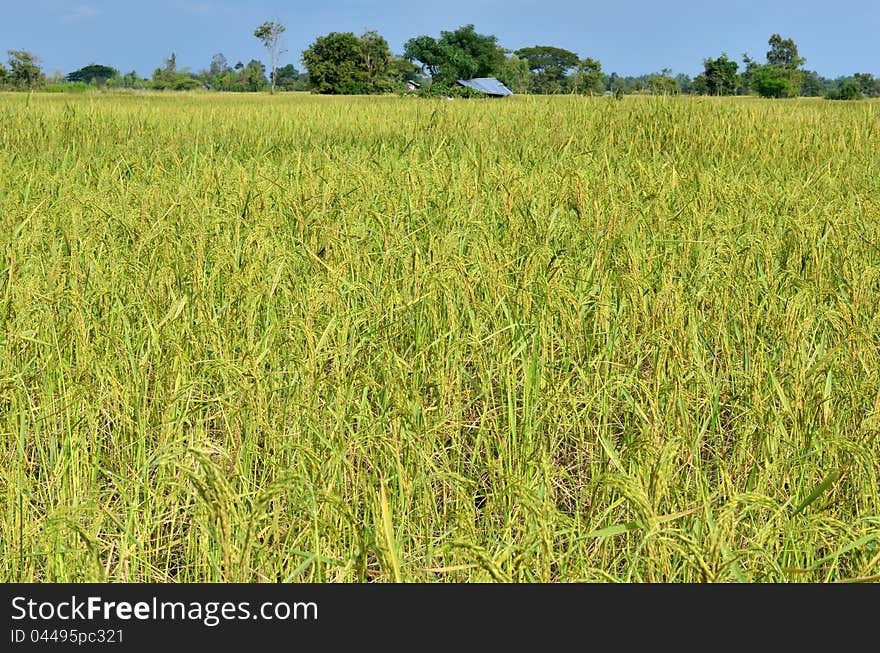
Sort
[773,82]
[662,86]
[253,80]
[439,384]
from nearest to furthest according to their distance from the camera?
[439,384] → [662,86] → [773,82] → [253,80]

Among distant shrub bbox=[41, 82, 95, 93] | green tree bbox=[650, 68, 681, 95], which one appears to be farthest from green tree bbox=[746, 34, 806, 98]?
green tree bbox=[650, 68, 681, 95]

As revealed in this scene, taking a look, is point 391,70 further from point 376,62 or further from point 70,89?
point 70,89

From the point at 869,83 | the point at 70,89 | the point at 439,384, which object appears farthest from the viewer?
the point at 869,83

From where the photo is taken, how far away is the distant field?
4.59ft

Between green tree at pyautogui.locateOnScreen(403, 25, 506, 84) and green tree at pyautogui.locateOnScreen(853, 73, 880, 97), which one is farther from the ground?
green tree at pyautogui.locateOnScreen(853, 73, 880, 97)

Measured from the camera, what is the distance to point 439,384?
182 cm

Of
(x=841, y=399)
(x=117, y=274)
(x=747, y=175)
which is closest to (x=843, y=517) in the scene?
(x=841, y=399)

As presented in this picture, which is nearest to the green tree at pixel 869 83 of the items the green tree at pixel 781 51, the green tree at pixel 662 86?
the green tree at pixel 781 51

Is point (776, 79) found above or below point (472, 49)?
below

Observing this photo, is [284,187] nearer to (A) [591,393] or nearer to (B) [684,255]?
(B) [684,255]

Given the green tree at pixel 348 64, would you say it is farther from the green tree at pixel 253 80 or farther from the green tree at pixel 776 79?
the green tree at pixel 776 79

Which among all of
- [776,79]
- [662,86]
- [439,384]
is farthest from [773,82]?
Answer: [439,384]

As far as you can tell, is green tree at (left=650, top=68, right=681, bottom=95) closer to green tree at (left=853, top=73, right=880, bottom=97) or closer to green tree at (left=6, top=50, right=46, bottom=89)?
green tree at (left=6, top=50, right=46, bottom=89)

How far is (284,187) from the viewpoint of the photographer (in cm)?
364
